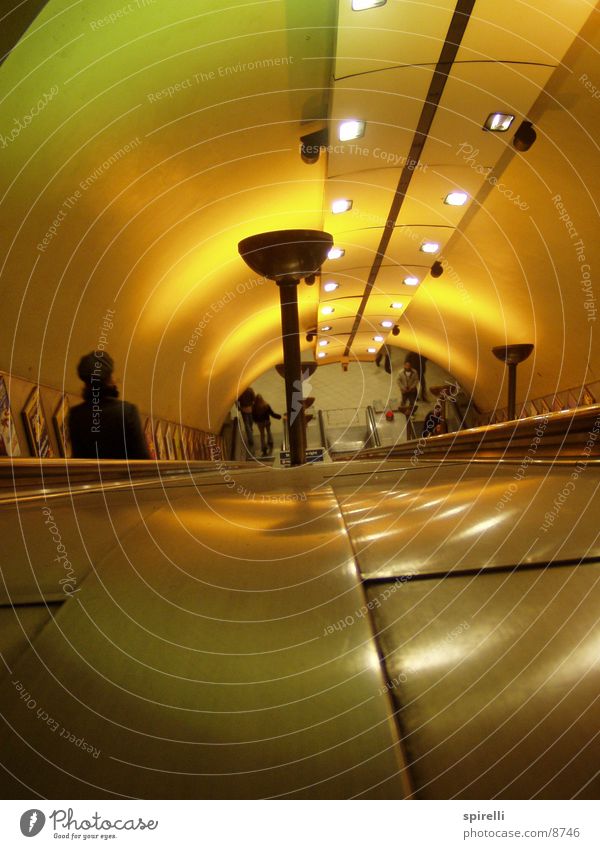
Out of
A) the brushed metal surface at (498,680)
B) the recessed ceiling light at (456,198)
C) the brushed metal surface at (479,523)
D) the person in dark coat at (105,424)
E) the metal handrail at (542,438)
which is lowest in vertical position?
the brushed metal surface at (498,680)

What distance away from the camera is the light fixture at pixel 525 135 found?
168 inches

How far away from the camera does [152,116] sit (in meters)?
3.50

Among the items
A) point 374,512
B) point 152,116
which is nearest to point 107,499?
point 374,512

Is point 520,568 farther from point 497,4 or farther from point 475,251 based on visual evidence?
point 475,251

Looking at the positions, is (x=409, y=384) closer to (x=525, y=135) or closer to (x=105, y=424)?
(x=525, y=135)

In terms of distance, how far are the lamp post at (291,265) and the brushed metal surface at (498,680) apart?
10.6 ft

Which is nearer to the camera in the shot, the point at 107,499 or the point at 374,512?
the point at 374,512

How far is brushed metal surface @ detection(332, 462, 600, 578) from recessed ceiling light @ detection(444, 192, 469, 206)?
519 cm

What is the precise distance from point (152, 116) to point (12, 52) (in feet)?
3.84

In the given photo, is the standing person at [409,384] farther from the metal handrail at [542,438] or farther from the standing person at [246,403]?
the metal handrail at [542,438]

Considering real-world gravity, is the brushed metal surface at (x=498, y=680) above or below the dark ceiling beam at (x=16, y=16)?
below

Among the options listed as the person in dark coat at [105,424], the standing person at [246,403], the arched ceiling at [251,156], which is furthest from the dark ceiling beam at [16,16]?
the standing person at [246,403]

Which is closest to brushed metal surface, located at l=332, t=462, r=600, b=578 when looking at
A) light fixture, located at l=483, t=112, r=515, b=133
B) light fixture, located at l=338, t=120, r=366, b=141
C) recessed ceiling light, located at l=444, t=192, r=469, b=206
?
light fixture, located at l=338, t=120, r=366, b=141

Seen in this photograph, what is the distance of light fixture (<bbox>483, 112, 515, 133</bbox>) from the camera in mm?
4156
